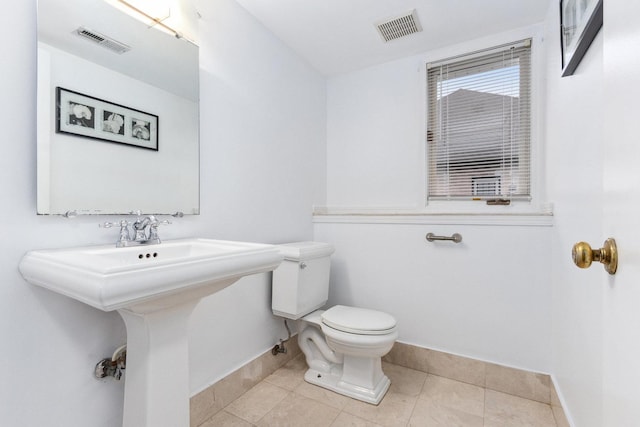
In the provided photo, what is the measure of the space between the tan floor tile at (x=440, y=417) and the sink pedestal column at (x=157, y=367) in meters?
1.12

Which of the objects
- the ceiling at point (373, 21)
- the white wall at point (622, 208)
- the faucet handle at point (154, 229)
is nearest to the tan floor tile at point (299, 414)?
the faucet handle at point (154, 229)

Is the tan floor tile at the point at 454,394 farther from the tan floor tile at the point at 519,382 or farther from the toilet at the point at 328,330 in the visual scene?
the toilet at the point at 328,330

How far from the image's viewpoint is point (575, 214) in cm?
128

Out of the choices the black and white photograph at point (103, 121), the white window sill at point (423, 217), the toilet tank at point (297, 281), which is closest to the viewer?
the black and white photograph at point (103, 121)

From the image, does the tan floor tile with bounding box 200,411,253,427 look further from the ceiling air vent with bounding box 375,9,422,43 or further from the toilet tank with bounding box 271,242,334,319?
the ceiling air vent with bounding box 375,9,422,43

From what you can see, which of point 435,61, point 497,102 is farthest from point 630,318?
point 435,61

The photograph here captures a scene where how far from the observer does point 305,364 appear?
2.08 meters

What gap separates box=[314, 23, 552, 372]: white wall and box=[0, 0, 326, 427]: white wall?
0.93 ft

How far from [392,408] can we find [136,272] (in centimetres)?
150

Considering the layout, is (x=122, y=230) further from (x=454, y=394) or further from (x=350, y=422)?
(x=454, y=394)

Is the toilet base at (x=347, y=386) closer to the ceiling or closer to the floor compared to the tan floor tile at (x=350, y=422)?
closer to the ceiling

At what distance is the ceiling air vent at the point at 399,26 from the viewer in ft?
5.93

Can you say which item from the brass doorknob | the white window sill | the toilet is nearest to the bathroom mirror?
the toilet

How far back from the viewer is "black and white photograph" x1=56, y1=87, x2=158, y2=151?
1.07 m
